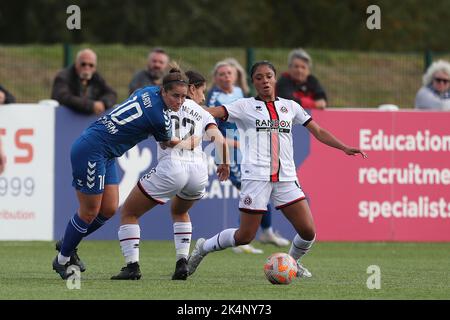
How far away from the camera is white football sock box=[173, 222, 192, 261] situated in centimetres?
1122

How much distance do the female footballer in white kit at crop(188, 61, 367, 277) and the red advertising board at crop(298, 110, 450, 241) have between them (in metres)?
5.20

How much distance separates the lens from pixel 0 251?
14266 mm

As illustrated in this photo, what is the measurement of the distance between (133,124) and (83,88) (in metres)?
5.38

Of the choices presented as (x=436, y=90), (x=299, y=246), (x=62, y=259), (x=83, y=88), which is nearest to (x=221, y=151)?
(x=299, y=246)

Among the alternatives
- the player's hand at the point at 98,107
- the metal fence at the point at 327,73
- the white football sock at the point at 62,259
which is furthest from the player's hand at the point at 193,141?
the metal fence at the point at 327,73

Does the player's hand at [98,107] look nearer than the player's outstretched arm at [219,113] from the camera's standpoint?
No

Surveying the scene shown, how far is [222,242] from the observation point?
11.2 meters

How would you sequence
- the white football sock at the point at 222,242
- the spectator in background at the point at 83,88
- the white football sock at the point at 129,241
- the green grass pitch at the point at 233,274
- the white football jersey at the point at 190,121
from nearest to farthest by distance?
the green grass pitch at the point at 233,274
the white football sock at the point at 129,241
the white football sock at the point at 222,242
the white football jersey at the point at 190,121
the spectator in background at the point at 83,88

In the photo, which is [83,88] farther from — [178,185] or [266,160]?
[266,160]

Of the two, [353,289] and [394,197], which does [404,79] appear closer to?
[394,197]

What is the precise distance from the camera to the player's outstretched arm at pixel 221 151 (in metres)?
10.7

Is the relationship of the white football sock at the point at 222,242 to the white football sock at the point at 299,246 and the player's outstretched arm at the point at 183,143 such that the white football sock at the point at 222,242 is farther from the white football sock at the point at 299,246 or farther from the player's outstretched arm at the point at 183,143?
the player's outstretched arm at the point at 183,143

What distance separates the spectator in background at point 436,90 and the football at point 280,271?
7008 millimetres
